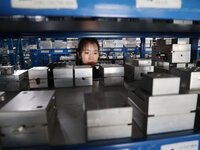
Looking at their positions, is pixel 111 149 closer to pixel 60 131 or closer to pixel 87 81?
pixel 60 131

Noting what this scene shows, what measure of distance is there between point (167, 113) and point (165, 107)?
34 millimetres

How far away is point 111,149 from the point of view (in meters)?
0.60

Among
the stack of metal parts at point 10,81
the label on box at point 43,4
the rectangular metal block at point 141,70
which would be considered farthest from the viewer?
the rectangular metal block at point 141,70

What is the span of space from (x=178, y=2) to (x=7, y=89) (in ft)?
4.36

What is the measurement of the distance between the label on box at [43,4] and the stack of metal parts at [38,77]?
33.9 inches

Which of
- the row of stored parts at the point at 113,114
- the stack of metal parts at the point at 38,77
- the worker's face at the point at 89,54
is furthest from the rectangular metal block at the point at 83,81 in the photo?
the row of stored parts at the point at 113,114

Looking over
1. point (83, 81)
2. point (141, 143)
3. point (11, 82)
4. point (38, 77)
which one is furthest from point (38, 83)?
point (141, 143)

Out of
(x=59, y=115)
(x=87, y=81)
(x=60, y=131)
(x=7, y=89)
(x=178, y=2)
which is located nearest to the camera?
(x=178, y=2)

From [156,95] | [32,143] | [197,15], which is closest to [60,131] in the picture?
[32,143]

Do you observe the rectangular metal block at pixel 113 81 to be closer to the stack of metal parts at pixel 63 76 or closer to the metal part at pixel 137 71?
the metal part at pixel 137 71

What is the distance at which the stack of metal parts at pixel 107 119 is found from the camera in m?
0.58

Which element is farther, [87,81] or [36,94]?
[87,81]

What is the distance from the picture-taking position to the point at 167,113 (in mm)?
673

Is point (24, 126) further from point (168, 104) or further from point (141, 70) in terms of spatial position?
point (141, 70)
